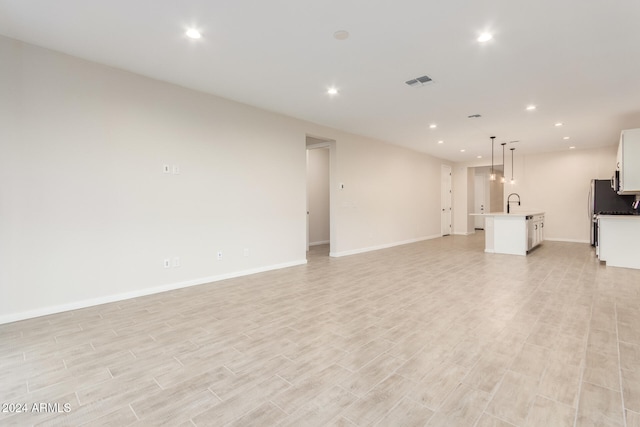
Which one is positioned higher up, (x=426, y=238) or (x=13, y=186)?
(x=13, y=186)

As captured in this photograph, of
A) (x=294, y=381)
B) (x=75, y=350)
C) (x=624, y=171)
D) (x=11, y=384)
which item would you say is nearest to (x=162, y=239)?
(x=75, y=350)

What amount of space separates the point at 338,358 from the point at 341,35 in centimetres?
288

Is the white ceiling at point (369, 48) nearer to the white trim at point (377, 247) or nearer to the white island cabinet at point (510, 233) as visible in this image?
the white island cabinet at point (510, 233)

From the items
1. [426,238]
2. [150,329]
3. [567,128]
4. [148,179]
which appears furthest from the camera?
[426,238]

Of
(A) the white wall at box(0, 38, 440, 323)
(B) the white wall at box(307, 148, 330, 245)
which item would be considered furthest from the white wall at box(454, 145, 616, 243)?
(A) the white wall at box(0, 38, 440, 323)

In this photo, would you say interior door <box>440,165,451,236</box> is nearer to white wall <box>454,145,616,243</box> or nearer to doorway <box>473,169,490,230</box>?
white wall <box>454,145,616,243</box>

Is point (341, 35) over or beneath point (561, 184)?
over

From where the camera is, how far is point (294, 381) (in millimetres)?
1990

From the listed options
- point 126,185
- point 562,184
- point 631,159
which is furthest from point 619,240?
point 126,185

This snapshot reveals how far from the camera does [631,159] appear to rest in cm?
515

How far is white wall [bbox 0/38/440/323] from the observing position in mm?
3062

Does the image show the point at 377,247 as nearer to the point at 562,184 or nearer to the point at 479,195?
the point at 562,184

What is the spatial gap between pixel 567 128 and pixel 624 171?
1.53 meters

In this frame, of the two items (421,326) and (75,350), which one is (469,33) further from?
(75,350)
